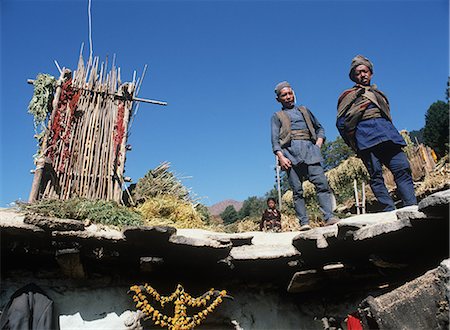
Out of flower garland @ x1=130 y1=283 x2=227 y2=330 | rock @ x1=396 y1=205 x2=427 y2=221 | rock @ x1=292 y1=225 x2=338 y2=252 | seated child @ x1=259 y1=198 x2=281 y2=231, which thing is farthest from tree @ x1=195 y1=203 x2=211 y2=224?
rock @ x1=396 y1=205 x2=427 y2=221

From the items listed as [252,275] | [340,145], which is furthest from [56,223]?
[340,145]

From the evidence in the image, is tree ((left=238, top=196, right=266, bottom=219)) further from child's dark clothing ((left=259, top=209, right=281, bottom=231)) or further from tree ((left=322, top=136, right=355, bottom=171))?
child's dark clothing ((left=259, top=209, right=281, bottom=231))

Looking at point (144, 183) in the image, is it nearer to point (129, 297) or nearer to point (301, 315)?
point (129, 297)

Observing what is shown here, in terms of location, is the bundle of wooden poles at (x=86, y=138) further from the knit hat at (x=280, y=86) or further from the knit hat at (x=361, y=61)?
the knit hat at (x=361, y=61)

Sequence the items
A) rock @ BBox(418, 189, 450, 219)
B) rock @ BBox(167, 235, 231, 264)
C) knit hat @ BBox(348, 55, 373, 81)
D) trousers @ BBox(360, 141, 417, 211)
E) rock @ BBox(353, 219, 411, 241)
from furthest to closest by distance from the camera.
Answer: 1. knit hat @ BBox(348, 55, 373, 81)
2. trousers @ BBox(360, 141, 417, 211)
3. rock @ BBox(167, 235, 231, 264)
4. rock @ BBox(353, 219, 411, 241)
5. rock @ BBox(418, 189, 450, 219)

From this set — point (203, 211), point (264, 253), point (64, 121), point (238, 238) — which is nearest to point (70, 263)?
point (238, 238)

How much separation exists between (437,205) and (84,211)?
3.20 m

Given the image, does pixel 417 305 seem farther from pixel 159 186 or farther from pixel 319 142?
pixel 159 186

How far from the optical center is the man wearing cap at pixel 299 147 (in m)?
4.92

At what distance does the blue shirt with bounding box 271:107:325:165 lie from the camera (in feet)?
16.5

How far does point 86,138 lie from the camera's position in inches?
233

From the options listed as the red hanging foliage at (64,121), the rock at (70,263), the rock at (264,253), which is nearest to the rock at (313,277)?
the rock at (264,253)

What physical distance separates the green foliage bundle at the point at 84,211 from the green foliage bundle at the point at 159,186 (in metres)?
1.90

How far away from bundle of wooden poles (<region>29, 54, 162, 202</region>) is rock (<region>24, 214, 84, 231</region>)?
1.69 metres
